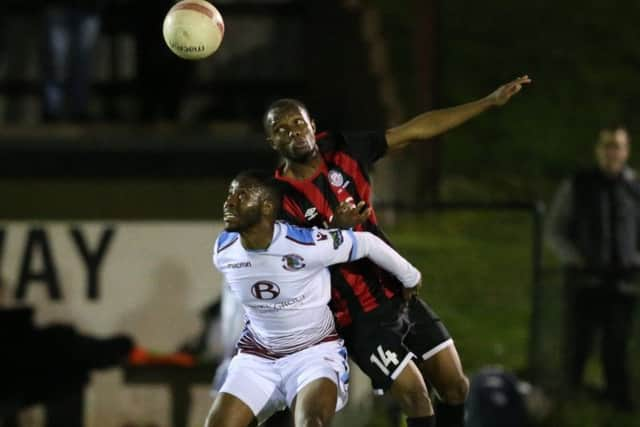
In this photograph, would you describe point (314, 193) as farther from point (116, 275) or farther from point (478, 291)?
point (478, 291)

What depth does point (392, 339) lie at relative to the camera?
6895 millimetres

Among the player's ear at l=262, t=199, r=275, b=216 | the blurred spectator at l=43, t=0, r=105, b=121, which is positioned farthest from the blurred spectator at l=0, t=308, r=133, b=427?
the player's ear at l=262, t=199, r=275, b=216

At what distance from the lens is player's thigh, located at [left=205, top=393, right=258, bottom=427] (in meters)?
6.55

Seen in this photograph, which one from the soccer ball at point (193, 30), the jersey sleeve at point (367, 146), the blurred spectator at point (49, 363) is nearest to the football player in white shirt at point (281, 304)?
the jersey sleeve at point (367, 146)

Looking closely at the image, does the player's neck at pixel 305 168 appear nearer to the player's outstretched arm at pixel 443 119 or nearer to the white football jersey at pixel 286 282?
the white football jersey at pixel 286 282

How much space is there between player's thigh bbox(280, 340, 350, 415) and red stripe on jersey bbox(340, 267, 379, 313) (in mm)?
270

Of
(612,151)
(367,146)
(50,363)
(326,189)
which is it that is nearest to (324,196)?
(326,189)

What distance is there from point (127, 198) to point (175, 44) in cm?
486

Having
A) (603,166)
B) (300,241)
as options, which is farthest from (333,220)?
(603,166)

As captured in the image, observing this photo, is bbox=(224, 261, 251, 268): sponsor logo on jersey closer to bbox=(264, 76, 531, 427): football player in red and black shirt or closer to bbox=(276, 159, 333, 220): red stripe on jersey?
bbox=(264, 76, 531, 427): football player in red and black shirt

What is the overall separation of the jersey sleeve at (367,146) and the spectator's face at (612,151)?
3545mm

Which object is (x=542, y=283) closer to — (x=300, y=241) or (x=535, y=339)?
(x=535, y=339)

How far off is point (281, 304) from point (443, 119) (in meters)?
1.26

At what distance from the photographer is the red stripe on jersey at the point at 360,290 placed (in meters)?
6.95
